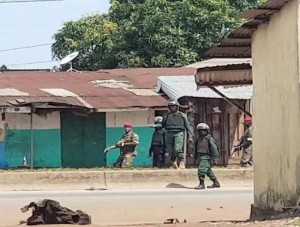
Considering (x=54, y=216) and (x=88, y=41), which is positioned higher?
(x=88, y=41)

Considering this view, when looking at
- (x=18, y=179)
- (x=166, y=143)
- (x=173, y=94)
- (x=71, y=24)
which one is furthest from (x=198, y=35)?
(x=18, y=179)

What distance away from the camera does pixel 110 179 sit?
20.3 metres

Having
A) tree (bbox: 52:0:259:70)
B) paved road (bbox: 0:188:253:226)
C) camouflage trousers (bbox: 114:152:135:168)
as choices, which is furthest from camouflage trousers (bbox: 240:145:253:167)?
tree (bbox: 52:0:259:70)

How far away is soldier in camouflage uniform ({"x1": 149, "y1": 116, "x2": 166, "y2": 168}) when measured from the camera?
879 inches

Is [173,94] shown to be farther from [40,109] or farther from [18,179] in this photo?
[18,179]

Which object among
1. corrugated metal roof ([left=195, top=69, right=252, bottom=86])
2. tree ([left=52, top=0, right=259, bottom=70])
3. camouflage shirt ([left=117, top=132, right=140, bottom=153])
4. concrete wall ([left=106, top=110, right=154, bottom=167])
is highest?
tree ([left=52, top=0, right=259, bottom=70])

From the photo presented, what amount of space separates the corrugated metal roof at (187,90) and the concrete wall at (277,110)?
43.9 feet

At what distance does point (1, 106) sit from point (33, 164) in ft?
7.78

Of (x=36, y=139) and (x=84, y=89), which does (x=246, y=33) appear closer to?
(x=36, y=139)

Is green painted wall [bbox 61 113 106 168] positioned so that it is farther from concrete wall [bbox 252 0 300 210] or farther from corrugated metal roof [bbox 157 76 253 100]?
concrete wall [bbox 252 0 300 210]

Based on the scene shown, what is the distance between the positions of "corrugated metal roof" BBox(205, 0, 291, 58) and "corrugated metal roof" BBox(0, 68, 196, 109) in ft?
38.3

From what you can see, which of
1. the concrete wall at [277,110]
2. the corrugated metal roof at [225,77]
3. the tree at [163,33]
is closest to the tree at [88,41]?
the tree at [163,33]

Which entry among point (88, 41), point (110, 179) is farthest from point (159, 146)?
point (88, 41)

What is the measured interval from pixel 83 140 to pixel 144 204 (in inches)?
431
